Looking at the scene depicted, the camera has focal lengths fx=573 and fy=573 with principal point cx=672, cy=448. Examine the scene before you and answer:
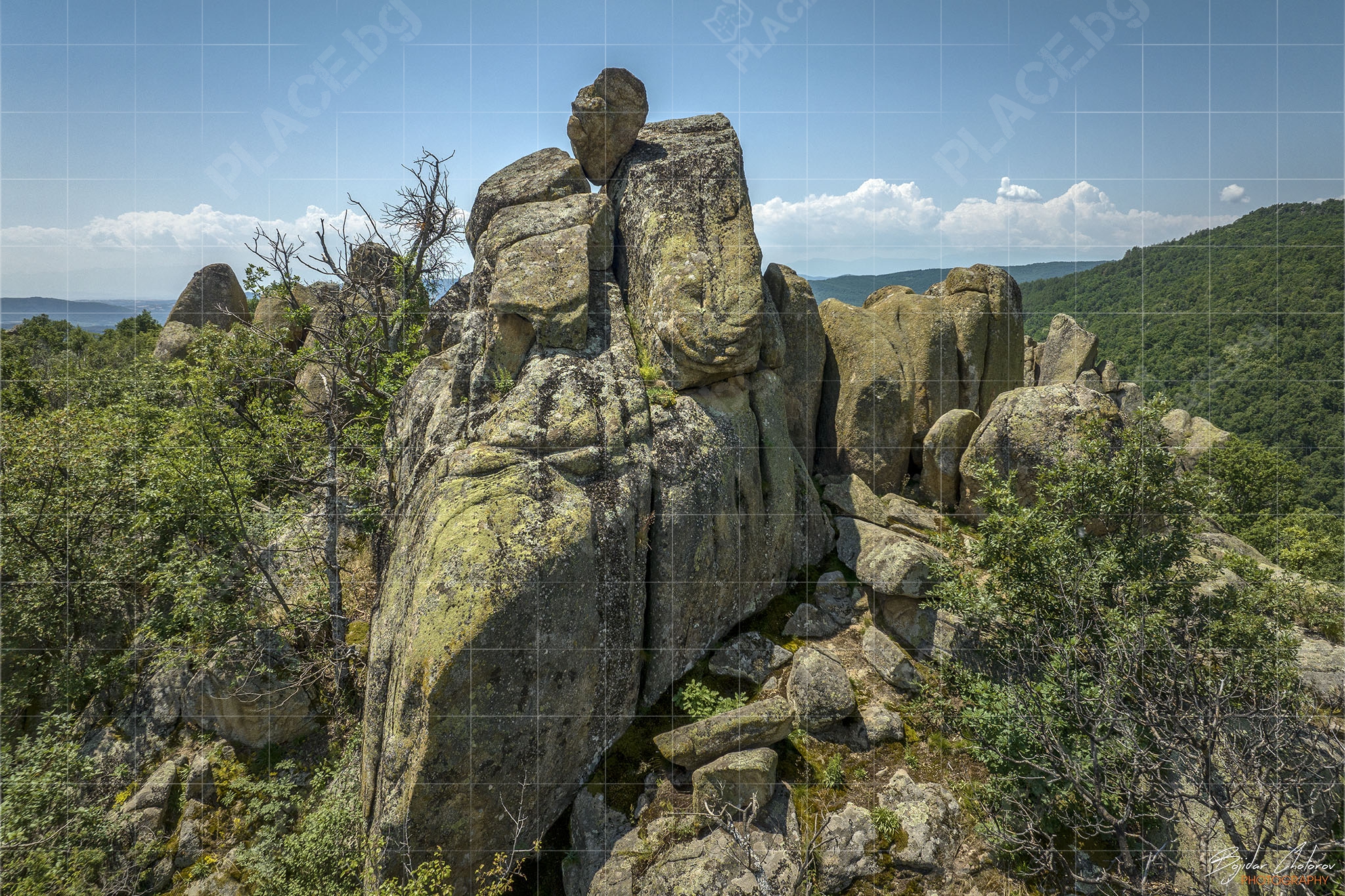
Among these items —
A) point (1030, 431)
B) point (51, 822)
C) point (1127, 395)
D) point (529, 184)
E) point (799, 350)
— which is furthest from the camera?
point (1127, 395)

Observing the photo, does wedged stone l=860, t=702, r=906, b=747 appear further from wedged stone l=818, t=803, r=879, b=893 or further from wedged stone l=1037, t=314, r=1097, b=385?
wedged stone l=1037, t=314, r=1097, b=385

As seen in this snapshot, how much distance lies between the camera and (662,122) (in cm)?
1686

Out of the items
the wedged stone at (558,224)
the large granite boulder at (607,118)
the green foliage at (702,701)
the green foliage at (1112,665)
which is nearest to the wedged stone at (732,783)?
the green foliage at (702,701)

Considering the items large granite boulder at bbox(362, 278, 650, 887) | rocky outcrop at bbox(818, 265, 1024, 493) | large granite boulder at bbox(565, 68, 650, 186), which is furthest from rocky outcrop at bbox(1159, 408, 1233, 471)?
large granite boulder at bbox(362, 278, 650, 887)

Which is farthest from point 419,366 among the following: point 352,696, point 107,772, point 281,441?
point 107,772

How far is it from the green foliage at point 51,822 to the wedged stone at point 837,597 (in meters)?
15.4

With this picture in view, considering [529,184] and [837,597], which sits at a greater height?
[529,184]

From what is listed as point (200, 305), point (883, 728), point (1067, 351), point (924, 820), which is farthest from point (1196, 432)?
point (200, 305)

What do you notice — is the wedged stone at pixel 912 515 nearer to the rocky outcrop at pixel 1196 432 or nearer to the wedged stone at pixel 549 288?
the wedged stone at pixel 549 288

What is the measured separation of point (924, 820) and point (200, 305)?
34.5m

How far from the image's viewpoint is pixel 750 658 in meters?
12.8

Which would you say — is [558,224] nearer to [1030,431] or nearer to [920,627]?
[920,627]

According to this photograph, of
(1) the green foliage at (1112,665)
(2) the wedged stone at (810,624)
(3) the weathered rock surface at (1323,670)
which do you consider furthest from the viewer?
(2) the wedged stone at (810,624)

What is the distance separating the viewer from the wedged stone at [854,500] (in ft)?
53.1
